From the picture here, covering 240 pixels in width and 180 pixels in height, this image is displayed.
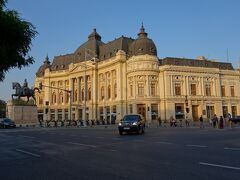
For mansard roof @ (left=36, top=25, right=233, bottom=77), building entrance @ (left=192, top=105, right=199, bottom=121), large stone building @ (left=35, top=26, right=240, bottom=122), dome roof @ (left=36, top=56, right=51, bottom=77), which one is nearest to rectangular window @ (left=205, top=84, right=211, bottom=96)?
large stone building @ (left=35, top=26, right=240, bottom=122)

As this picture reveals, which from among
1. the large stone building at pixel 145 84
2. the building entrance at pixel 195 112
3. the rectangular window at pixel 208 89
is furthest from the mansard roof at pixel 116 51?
the building entrance at pixel 195 112

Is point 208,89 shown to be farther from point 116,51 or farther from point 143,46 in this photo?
point 116,51

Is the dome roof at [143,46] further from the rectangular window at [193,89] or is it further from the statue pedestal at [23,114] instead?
the statue pedestal at [23,114]

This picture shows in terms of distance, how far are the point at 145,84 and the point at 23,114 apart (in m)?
29.9

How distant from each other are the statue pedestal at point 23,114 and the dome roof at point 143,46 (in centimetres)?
3063

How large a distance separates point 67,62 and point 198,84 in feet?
156

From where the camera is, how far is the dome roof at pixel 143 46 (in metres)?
75.4

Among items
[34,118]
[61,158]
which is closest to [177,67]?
[34,118]

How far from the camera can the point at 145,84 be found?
73.2 meters

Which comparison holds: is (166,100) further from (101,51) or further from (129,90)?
(101,51)

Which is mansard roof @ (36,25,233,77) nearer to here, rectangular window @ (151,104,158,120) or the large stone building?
the large stone building

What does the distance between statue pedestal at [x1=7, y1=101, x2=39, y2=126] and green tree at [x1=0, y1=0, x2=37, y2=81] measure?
161 ft

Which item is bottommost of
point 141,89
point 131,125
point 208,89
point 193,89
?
point 131,125

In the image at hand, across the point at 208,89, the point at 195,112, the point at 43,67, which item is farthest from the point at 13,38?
the point at 43,67
